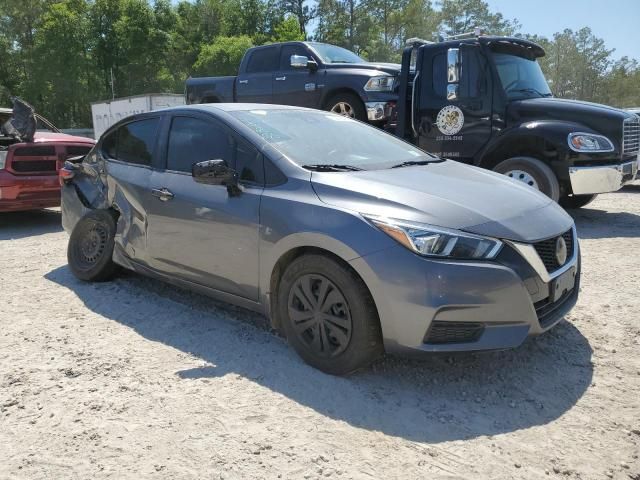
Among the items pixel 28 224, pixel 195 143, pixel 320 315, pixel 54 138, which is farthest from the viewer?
pixel 28 224

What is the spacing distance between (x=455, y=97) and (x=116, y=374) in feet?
19.2

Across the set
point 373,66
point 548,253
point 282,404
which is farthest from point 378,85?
point 282,404

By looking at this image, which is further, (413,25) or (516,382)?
(413,25)

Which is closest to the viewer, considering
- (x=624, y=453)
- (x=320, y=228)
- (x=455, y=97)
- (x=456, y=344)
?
(x=624, y=453)

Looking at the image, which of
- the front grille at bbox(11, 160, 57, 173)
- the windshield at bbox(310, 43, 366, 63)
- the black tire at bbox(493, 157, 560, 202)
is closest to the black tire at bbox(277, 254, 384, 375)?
the black tire at bbox(493, 157, 560, 202)

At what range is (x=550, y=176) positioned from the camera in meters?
6.72

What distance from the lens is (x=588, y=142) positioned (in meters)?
6.69

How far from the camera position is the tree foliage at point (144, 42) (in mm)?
40531

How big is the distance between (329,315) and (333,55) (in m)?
7.37

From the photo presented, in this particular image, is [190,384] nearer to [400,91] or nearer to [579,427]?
[579,427]

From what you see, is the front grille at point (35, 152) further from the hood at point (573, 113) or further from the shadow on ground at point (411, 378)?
the hood at point (573, 113)

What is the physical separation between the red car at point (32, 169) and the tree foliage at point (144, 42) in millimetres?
29156

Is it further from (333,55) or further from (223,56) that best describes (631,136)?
(223,56)

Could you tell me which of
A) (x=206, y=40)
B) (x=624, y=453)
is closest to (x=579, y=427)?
(x=624, y=453)
